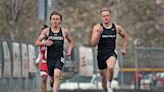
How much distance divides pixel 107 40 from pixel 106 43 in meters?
0.09

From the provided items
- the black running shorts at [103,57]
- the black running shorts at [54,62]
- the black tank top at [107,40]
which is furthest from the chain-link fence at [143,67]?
the black running shorts at [54,62]

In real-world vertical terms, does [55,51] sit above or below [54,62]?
above

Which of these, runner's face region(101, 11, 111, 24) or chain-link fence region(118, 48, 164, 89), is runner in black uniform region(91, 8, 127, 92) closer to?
runner's face region(101, 11, 111, 24)

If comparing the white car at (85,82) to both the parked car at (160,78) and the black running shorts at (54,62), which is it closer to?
the parked car at (160,78)

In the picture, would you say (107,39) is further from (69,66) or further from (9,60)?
(69,66)

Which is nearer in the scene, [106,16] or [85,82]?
[106,16]

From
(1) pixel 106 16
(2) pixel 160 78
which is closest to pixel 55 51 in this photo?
(1) pixel 106 16

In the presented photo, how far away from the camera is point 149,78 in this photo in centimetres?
3334

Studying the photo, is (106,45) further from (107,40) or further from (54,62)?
(54,62)

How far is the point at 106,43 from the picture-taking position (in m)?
17.4

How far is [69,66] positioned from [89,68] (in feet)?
3.66

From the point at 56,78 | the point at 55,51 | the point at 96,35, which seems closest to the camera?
the point at 56,78

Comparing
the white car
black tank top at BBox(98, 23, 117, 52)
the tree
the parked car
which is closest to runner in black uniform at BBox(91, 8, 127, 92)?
black tank top at BBox(98, 23, 117, 52)

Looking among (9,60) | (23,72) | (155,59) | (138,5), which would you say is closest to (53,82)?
(9,60)
